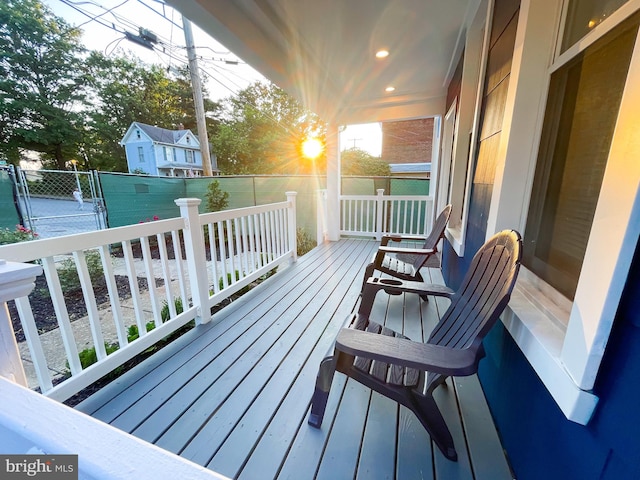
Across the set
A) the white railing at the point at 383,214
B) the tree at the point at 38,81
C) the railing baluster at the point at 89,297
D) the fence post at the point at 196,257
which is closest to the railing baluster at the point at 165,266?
the fence post at the point at 196,257

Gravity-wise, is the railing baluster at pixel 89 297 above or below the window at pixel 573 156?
below

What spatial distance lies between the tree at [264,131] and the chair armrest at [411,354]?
53.2ft

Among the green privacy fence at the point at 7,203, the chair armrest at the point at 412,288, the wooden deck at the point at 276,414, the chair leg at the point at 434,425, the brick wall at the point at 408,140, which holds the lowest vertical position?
the wooden deck at the point at 276,414

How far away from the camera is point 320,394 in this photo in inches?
51.1

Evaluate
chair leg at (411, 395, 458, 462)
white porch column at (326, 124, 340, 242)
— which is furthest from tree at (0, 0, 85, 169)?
chair leg at (411, 395, 458, 462)

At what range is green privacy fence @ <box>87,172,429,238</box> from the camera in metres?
6.21

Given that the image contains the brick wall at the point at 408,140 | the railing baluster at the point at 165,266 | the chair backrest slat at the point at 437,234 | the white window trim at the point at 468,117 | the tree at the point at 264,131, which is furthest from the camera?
the tree at the point at 264,131

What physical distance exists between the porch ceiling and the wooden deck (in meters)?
2.50

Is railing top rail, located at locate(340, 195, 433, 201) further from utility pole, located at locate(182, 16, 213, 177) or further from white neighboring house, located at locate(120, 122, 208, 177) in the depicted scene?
white neighboring house, located at locate(120, 122, 208, 177)

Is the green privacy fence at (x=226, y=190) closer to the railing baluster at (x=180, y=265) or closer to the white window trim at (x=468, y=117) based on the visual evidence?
the white window trim at (x=468, y=117)

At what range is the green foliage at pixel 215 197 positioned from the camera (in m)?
8.00

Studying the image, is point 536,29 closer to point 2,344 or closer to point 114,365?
point 2,344

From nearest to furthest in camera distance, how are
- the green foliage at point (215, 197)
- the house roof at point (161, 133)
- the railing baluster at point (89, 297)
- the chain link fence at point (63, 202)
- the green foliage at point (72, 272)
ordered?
the railing baluster at point (89, 297)
the green foliage at point (72, 272)
the chain link fence at point (63, 202)
the green foliage at point (215, 197)
the house roof at point (161, 133)

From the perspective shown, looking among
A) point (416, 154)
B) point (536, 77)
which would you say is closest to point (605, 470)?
point (536, 77)
